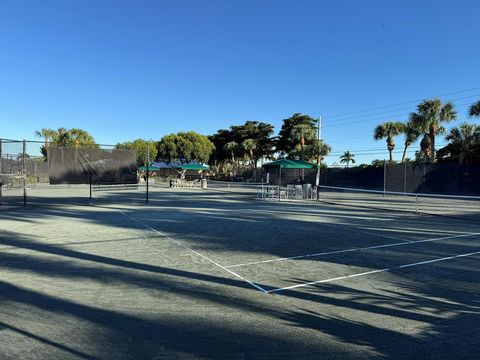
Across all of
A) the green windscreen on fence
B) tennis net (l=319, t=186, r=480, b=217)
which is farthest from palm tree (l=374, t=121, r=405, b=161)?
the green windscreen on fence

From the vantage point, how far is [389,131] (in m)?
57.7

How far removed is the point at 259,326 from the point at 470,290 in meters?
3.33

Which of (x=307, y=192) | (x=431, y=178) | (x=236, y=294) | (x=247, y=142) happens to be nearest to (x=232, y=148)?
(x=247, y=142)

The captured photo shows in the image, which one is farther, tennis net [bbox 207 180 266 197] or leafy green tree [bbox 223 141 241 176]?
leafy green tree [bbox 223 141 241 176]

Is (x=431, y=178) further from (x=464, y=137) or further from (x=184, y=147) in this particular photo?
(x=184, y=147)

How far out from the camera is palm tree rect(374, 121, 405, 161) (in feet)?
189

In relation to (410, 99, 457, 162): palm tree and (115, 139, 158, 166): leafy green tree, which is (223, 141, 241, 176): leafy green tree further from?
(410, 99, 457, 162): palm tree

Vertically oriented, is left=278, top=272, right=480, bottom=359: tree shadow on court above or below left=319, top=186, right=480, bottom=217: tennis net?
below

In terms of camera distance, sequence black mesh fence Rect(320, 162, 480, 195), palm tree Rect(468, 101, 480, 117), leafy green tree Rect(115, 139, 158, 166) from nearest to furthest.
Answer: black mesh fence Rect(320, 162, 480, 195) < palm tree Rect(468, 101, 480, 117) < leafy green tree Rect(115, 139, 158, 166)

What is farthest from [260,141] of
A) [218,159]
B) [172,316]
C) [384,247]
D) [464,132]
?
[172,316]

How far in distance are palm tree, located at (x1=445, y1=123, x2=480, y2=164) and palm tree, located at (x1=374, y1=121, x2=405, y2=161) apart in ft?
52.4

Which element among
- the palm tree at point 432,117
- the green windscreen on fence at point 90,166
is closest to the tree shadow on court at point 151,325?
the green windscreen on fence at point 90,166

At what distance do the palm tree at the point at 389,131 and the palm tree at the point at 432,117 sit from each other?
16565 millimetres

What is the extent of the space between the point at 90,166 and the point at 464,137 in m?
34.3
